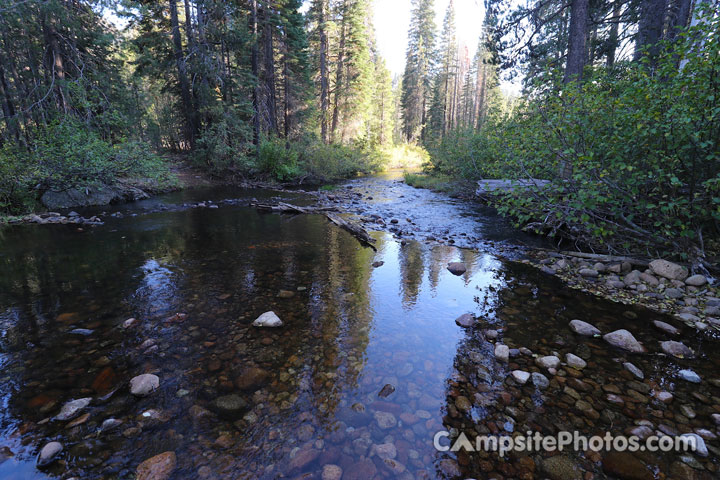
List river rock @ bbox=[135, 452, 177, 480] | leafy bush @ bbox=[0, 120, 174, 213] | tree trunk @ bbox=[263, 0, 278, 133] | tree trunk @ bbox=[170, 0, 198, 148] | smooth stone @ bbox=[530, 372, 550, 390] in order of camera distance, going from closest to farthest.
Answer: river rock @ bbox=[135, 452, 177, 480], smooth stone @ bbox=[530, 372, 550, 390], leafy bush @ bbox=[0, 120, 174, 213], tree trunk @ bbox=[170, 0, 198, 148], tree trunk @ bbox=[263, 0, 278, 133]

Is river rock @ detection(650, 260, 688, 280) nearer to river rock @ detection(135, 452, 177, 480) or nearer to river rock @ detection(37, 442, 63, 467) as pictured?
river rock @ detection(135, 452, 177, 480)

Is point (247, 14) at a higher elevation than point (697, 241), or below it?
higher

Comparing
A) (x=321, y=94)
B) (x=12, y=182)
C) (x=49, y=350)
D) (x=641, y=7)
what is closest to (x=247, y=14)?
(x=321, y=94)

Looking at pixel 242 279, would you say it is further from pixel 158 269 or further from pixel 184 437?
pixel 184 437

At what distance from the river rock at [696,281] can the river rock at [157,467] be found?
6561 mm

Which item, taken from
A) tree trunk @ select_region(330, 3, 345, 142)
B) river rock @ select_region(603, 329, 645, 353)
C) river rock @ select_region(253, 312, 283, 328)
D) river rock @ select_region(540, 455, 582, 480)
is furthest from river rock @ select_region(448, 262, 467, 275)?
tree trunk @ select_region(330, 3, 345, 142)

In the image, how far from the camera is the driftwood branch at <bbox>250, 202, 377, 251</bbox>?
794 cm

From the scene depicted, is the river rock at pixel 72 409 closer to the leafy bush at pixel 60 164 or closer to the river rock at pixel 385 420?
the river rock at pixel 385 420

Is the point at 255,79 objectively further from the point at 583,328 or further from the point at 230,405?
the point at 583,328

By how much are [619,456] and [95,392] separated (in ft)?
13.2

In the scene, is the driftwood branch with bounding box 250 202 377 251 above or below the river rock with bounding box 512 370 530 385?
above

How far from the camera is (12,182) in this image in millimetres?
9727

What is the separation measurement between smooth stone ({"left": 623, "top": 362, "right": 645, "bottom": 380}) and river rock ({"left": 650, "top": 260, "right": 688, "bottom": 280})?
2.79m

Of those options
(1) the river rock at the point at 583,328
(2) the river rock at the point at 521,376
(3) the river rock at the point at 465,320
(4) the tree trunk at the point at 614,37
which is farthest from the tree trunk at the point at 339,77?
(2) the river rock at the point at 521,376
